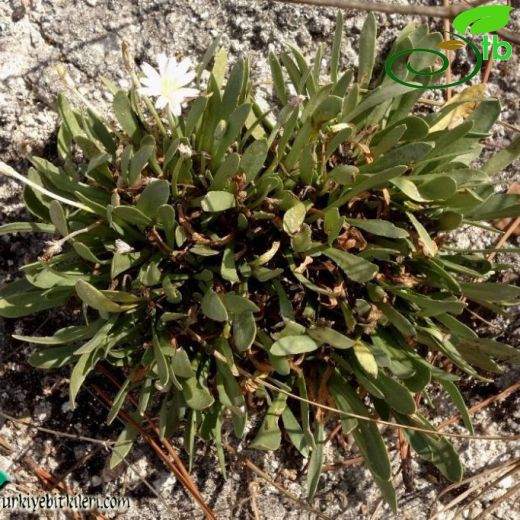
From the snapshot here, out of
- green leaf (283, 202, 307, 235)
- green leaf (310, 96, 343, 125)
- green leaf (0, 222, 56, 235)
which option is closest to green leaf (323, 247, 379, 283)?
green leaf (283, 202, 307, 235)

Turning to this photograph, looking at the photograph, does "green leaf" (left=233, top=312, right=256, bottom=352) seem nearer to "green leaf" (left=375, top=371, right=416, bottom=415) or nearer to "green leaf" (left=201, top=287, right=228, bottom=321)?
"green leaf" (left=201, top=287, right=228, bottom=321)

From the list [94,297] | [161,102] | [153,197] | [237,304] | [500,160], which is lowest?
[237,304]

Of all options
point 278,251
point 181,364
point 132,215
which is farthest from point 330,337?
point 132,215

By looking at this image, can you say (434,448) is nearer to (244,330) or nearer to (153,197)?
(244,330)

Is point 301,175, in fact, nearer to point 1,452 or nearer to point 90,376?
point 90,376

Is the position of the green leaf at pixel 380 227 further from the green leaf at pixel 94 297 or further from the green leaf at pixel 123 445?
the green leaf at pixel 123 445

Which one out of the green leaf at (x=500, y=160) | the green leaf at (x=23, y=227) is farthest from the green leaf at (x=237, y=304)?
the green leaf at (x=500, y=160)
